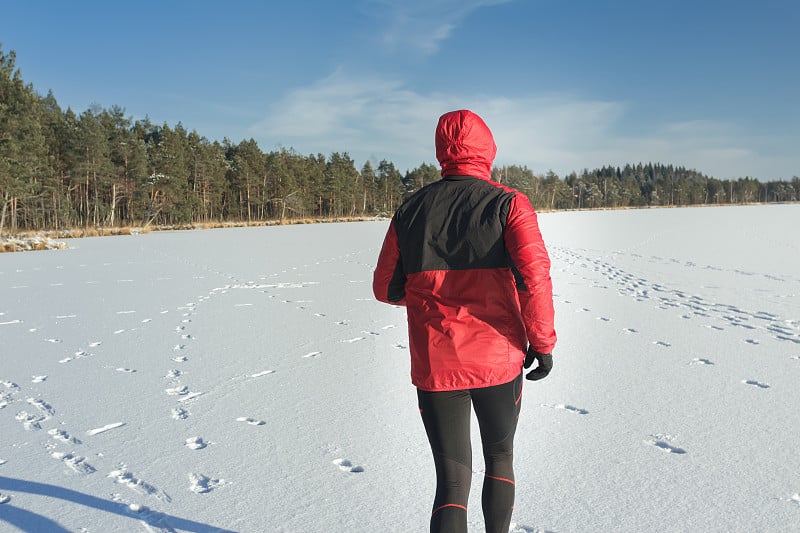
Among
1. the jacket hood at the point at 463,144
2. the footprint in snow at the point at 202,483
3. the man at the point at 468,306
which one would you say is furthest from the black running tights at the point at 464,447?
the footprint in snow at the point at 202,483

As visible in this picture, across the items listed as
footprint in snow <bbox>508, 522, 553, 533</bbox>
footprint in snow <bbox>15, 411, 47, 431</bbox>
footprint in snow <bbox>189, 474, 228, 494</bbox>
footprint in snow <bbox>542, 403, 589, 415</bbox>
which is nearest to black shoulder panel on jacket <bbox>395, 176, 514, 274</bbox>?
footprint in snow <bbox>508, 522, 553, 533</bbox>

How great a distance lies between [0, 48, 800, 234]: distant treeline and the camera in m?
24.1

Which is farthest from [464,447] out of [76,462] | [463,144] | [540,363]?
[76,462]

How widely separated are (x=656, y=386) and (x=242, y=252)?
581 inches

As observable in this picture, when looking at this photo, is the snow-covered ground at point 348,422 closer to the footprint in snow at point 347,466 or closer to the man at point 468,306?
the footprint in snow at point 347,466

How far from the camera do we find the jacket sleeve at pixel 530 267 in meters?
1.60

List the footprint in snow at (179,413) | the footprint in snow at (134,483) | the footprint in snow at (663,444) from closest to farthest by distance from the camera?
the footprint in snow at (134,483), the footprint in snow at (663,444), the footprint in snow at (179,413)

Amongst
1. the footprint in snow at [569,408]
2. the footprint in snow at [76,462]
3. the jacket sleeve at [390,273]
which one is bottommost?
the footprint in snow at [76,462]

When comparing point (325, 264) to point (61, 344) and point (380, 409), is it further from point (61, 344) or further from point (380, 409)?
point (380, 409)

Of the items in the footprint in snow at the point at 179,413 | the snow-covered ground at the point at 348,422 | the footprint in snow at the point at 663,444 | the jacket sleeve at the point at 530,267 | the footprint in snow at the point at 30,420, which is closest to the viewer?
the jacket sleeve at the point at 530,267

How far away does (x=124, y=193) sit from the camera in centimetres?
4062

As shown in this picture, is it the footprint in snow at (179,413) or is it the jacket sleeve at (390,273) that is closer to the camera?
the jacket sleeve at (390,273)

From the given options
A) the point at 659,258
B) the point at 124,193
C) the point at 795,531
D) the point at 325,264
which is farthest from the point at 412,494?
the point at 124,193

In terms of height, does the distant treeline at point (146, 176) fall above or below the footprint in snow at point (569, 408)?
above
